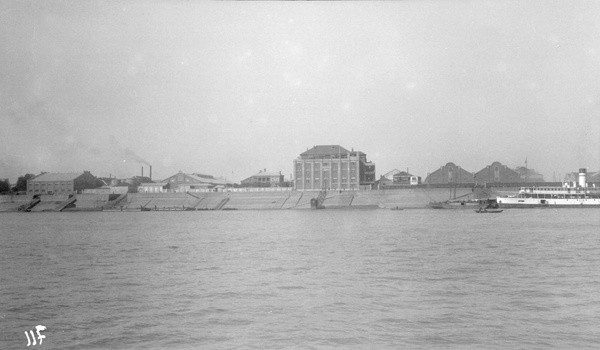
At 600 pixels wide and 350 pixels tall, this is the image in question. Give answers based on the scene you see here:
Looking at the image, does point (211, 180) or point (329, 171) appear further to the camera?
point (211, 180)

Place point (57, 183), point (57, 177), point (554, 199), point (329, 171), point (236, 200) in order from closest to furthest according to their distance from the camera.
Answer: point (554, 199) < point (236, 200) < point (329, 171) < point (57, 183) < point (57, 177)

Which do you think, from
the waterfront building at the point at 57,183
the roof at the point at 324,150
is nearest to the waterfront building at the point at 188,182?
the waterfront building at the point at 57,183

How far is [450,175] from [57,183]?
7883 centimetres

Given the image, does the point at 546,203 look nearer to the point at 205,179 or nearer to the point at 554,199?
the point at 554,199

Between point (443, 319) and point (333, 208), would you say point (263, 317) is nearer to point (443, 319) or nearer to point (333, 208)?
point (443, 319)

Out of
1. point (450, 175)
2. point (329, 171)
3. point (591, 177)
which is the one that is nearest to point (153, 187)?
point (329, 171)

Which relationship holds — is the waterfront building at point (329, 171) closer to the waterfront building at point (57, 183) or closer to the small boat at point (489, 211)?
the small boat at point (489, 211)

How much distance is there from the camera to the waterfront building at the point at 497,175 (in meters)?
115

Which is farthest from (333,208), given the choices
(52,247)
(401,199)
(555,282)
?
(555,282)

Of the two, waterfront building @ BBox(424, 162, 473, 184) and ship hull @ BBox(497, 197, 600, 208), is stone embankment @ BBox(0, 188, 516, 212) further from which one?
ship hull @ BBox(497, 197, 600, 208)

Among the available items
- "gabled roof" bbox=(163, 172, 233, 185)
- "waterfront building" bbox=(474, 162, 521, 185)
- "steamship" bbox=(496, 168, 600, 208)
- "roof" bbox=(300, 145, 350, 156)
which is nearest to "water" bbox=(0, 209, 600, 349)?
"steamship" bbox=(496, 168, 600, 208)

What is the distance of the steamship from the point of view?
310ft

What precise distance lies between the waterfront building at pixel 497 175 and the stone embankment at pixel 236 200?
25.5 ft

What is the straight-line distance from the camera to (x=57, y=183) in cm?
12744
